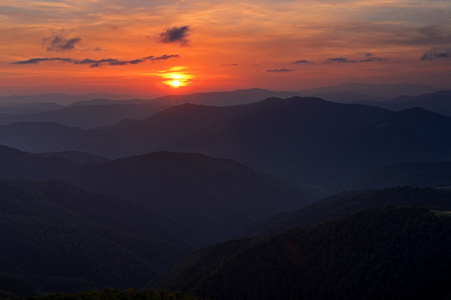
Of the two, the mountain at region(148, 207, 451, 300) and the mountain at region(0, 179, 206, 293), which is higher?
the mountain at region(148, 207, 451, 300)

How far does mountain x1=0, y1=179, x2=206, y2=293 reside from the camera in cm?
12788

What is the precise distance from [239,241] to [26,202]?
93552 mm

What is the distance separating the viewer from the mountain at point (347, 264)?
71250 millimetres

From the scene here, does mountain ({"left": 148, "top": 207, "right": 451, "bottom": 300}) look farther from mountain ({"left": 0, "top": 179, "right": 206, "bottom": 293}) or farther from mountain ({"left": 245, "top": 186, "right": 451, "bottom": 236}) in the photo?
mountain ({"left": 245, "top": 186, "right": 451, "bottom": 236})

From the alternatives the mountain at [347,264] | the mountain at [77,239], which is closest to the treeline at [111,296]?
the mountain at [347,264]

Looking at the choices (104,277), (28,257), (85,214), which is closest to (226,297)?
(104,277)

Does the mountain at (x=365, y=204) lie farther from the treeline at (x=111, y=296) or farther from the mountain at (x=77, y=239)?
the treeline at (x=111, y=296)

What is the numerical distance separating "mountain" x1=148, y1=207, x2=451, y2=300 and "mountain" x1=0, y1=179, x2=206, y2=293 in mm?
39395

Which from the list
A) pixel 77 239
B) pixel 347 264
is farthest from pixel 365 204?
pixel 77 239

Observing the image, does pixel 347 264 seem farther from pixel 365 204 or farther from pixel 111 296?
pixel 365 204

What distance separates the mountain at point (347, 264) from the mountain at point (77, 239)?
39395mm

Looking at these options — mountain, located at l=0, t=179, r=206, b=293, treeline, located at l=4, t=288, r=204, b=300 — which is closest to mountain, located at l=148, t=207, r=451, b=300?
treeline, located at l=4, t=288, r=204, b=300

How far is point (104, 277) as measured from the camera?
438ft

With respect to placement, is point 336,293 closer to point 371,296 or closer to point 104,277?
point 371,296
